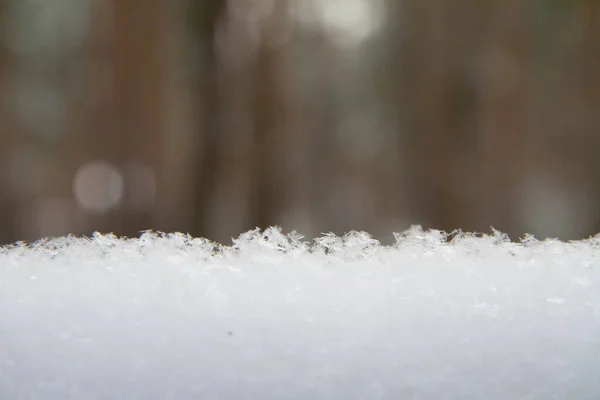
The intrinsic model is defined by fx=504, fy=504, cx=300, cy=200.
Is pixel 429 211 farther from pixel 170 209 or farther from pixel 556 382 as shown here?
pixel 556 382

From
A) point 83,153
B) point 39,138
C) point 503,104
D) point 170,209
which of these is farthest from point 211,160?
point 503,104

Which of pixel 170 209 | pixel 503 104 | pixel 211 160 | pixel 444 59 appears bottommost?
pixel 170 209

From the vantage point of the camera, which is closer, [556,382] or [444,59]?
[556,382]

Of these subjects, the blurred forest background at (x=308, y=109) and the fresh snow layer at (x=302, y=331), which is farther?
the blurred forest background at (x=308, y=109)

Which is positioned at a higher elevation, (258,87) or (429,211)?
(258,87)

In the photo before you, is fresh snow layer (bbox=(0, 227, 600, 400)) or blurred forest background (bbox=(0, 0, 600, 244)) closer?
fresh snow layer (bbox=(0, 227, 600, 400))
